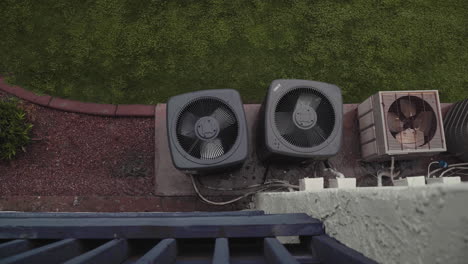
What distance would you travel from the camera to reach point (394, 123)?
335 centimetres

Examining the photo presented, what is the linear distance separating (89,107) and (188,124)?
1.71 m

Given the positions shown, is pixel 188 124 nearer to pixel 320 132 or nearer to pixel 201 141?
pixel 201 141

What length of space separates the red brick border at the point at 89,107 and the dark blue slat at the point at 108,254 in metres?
2.58

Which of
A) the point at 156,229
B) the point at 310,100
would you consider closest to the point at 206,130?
the point at 310,100

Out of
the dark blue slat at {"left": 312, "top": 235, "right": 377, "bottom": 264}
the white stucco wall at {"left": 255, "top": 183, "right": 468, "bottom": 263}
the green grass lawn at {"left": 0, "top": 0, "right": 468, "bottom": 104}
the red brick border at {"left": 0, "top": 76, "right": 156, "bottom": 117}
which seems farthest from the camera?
the green grass lawn at {"left": 0, "top": 0, "right": 468, "bottom": 104}

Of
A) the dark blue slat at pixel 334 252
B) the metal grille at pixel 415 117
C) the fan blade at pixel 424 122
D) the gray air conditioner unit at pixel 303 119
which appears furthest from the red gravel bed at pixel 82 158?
the fan blade at pixel 424 122

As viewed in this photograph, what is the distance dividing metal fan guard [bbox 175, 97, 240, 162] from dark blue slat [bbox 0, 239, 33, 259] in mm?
1464

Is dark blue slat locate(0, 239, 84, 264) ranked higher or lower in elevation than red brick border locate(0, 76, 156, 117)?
lower

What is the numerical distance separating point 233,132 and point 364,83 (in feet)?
6.80

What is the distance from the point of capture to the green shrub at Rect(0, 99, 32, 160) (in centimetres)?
372

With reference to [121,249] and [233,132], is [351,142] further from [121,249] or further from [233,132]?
[121,249]

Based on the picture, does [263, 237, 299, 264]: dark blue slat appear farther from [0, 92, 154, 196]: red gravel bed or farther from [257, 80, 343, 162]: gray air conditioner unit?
[0, 92, 154, 196]: red gravel bed

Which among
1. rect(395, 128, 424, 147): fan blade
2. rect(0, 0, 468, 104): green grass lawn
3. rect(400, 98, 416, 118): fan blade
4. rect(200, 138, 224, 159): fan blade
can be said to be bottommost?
rect(200, 138, 224, 159): fan blade

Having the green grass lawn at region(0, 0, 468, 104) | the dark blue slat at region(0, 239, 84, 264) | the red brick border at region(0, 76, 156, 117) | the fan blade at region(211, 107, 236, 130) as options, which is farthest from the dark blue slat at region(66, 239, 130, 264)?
the green grass lawn at region(0, 0, 468, 104)
